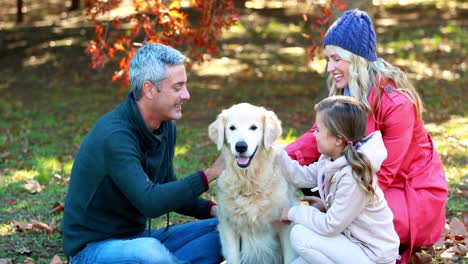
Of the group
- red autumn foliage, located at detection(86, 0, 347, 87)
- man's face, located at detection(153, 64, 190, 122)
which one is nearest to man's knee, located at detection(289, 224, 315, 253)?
man's face, located at detection(153, 64, 190, 122)

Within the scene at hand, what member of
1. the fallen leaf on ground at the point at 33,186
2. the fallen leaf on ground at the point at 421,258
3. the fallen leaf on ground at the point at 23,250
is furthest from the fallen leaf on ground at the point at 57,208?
the fallen leaf on ground at the point at 421,258

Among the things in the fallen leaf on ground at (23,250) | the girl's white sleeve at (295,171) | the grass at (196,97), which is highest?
the girl's white sleeve at (295,171)

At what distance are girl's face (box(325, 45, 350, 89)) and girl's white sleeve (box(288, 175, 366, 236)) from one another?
852mm

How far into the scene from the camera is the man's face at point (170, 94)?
4.14 m

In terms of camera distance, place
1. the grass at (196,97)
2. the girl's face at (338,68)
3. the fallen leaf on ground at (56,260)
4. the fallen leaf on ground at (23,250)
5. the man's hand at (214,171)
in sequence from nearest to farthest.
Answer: the man's hand at (214,171) < the girl's face at (338,68) < the fallen leaf on ground at (56,260) < the fallen leaf on ground at (23,250) < the grass at (196,97)

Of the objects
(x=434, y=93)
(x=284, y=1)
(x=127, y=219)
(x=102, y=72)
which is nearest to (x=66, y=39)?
(x=102, y=72)

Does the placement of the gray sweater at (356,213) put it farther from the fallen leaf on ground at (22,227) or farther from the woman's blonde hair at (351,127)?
the fallen leaf on ground at (22,227)

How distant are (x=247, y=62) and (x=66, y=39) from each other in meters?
4.70

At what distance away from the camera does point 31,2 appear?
73.2ft

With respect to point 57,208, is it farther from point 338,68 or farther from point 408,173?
point 408,173

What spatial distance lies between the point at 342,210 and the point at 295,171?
699 mm

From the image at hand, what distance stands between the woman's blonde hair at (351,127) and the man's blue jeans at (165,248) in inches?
47.4

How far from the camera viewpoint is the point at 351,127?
12.7ft

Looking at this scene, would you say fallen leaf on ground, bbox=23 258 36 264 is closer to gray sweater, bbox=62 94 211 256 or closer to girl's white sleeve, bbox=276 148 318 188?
gray sweater, bbox=62 94 211 256
